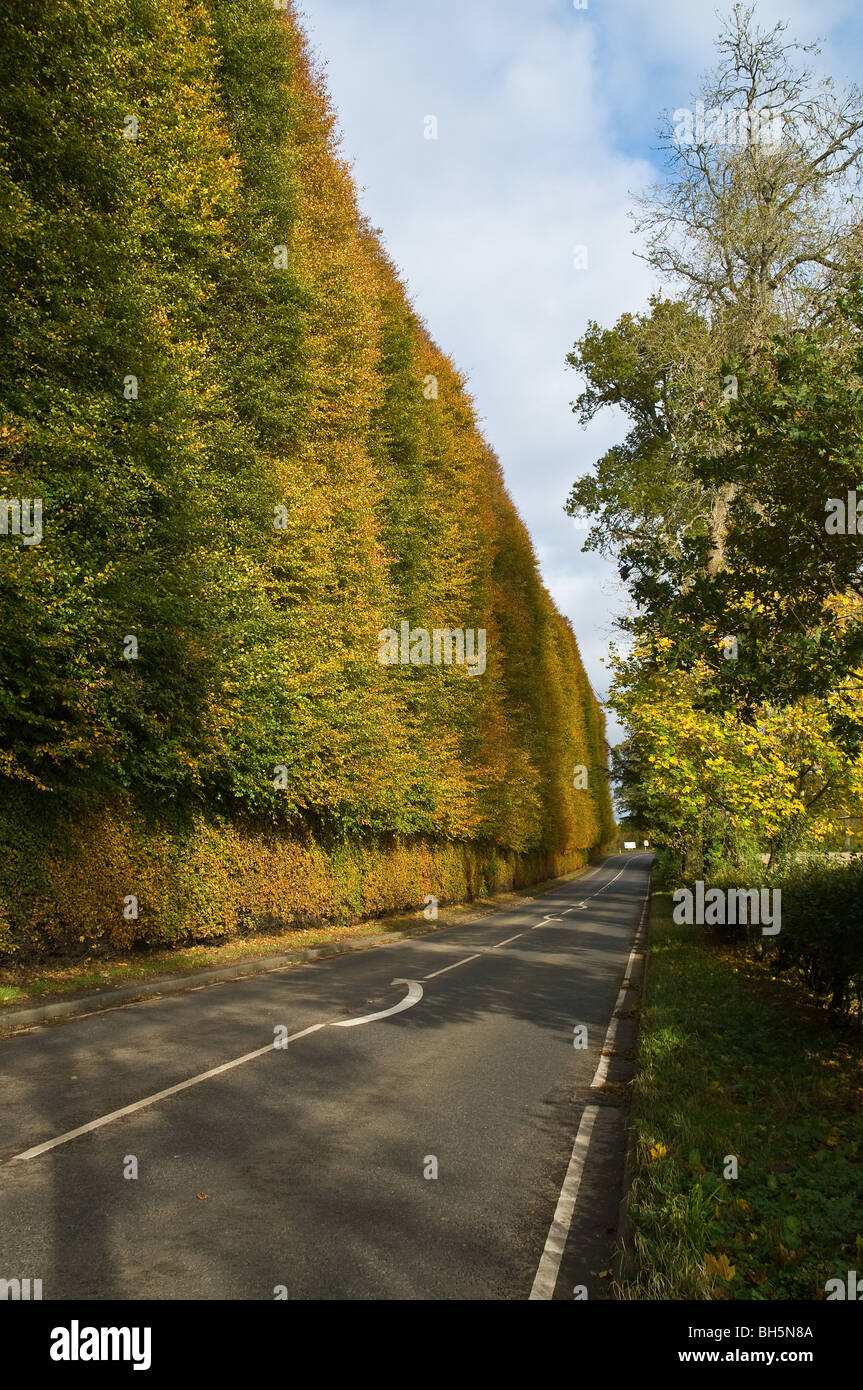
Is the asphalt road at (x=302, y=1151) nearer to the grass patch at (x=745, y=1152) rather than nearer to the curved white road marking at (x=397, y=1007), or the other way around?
the curved white road marking at (x=397, y=1007)

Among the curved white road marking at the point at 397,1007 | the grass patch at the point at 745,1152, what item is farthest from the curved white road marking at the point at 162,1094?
the grass patch at the point at 745,1152

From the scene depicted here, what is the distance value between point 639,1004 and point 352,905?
11.3 meters

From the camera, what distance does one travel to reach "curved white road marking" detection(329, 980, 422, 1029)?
9945mm

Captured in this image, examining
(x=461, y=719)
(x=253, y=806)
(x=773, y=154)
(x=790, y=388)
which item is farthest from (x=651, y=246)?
(x=461, y=719)

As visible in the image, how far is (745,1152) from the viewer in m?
5.56

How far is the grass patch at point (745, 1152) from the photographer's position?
3883 millimetres

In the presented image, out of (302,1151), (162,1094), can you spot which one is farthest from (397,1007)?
(302,1151)

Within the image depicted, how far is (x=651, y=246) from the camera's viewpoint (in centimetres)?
1622

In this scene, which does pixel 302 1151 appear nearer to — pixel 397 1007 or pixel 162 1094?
pixel 162 1094

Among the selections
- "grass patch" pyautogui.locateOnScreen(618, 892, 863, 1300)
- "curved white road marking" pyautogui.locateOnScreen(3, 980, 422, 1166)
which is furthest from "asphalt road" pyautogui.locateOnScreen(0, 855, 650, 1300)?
"grass patch" pyautogui.locateOnScreen(618, 892, 863, 1300)

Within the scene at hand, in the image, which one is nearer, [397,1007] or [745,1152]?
[745,1152]

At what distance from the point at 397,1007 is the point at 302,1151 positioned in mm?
5544

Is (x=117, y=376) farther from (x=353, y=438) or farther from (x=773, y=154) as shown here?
(x=773, y=154)

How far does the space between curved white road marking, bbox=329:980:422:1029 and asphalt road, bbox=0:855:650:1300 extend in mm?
112
